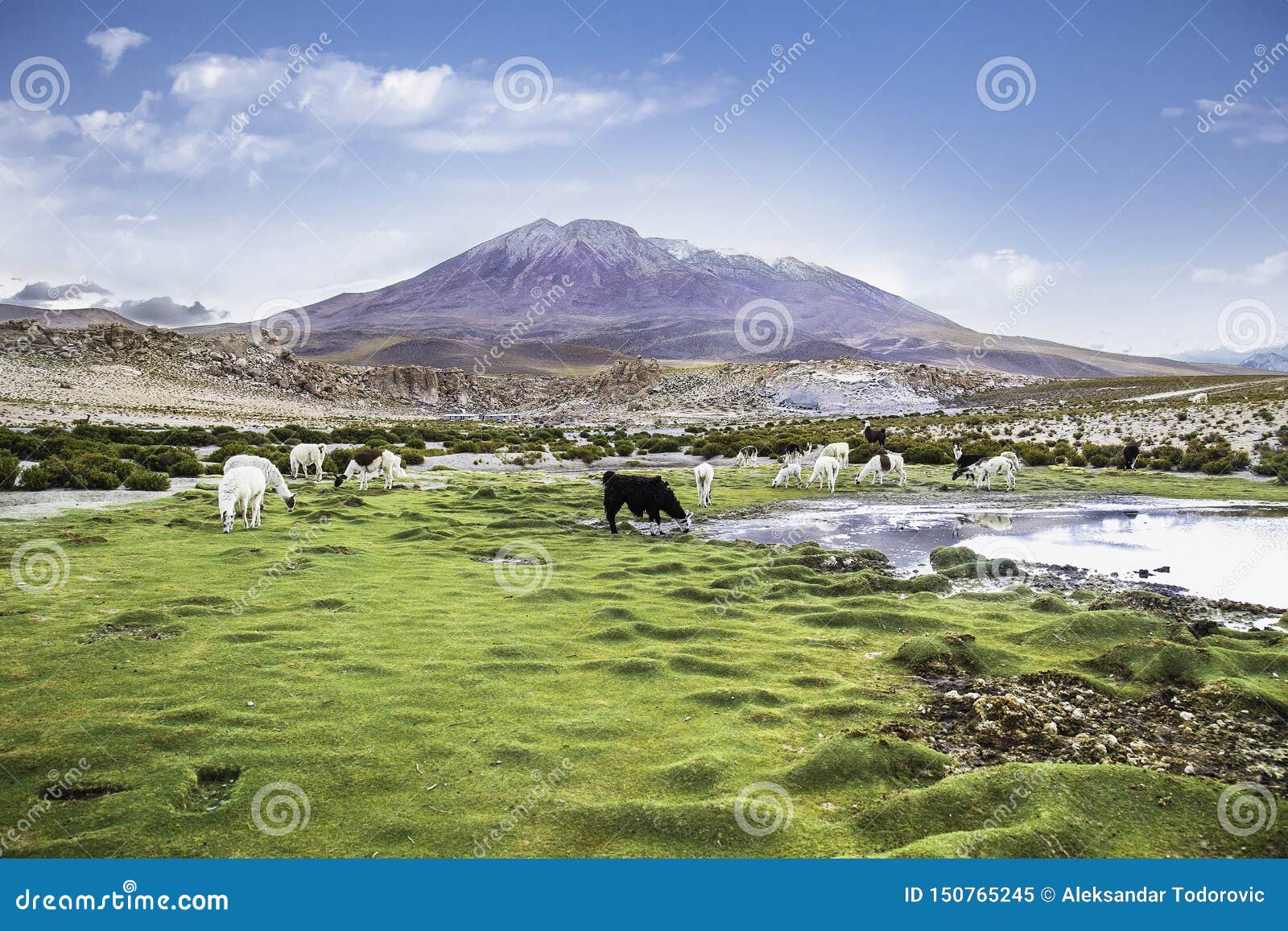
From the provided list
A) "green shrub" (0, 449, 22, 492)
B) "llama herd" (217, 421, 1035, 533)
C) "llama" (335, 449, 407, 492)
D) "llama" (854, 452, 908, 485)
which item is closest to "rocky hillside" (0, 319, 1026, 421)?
"green shrub" (0, 449, 22, 492)

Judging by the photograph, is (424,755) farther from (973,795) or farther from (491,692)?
(973,795)

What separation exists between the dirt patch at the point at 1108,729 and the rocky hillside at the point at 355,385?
53.4m

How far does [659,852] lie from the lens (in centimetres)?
408

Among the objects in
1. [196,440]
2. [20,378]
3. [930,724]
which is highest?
[20,378]

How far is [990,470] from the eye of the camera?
22172 millimetres

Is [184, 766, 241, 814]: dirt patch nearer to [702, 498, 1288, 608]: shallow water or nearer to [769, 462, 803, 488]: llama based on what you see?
[702, 498, 1288, 608]: shallow water

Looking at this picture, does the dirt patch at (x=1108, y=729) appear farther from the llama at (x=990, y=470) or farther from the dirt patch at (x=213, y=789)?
the llama at (x=990, y=470)

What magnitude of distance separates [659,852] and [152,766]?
3.60m

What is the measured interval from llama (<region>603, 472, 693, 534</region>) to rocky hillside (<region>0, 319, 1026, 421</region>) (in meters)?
43.9

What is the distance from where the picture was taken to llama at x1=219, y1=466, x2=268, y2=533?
13.5m

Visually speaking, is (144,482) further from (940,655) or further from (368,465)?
(940,655)

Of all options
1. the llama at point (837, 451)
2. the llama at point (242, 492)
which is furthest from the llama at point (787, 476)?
the llama at point (242, 492)

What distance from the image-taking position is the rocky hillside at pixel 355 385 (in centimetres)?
6050

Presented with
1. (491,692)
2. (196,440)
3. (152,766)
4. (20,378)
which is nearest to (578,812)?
(491,692)
